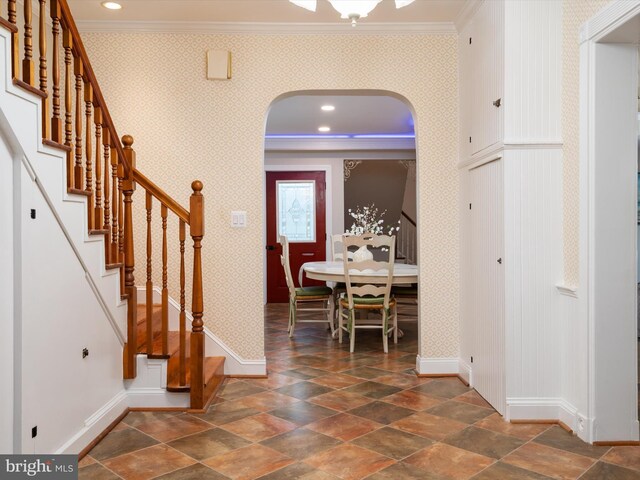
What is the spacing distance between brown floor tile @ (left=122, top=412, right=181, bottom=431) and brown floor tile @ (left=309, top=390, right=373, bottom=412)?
90cm

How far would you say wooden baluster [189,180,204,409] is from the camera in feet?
10.8

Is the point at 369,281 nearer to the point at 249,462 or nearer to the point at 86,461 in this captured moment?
the point at 249,462

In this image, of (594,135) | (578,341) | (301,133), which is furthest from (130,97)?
(301,133)

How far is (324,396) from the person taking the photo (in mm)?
3609

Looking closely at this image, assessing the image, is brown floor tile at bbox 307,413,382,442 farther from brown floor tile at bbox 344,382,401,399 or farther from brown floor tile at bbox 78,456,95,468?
brown floor tile at bbox 78,456,95,468

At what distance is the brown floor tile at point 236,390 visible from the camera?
3.63 m

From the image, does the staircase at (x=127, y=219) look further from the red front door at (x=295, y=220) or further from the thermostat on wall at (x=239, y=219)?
the red front door at (x=295, y=220)

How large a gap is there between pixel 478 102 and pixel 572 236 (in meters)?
1.14

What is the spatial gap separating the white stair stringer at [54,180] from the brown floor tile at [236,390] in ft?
2.66

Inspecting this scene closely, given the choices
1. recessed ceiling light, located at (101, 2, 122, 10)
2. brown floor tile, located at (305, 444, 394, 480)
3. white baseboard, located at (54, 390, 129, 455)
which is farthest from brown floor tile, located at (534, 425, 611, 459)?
recessed ceiling light, located at (101, 2, 122, 10)

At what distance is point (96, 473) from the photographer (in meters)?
2.43

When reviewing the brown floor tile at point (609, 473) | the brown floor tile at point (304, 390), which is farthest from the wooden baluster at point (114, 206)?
the brown floor tile at point (609, 473)

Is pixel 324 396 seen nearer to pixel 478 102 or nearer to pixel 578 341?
pixel 578 341

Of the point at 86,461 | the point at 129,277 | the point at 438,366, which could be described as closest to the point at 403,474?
the point at 86,461
